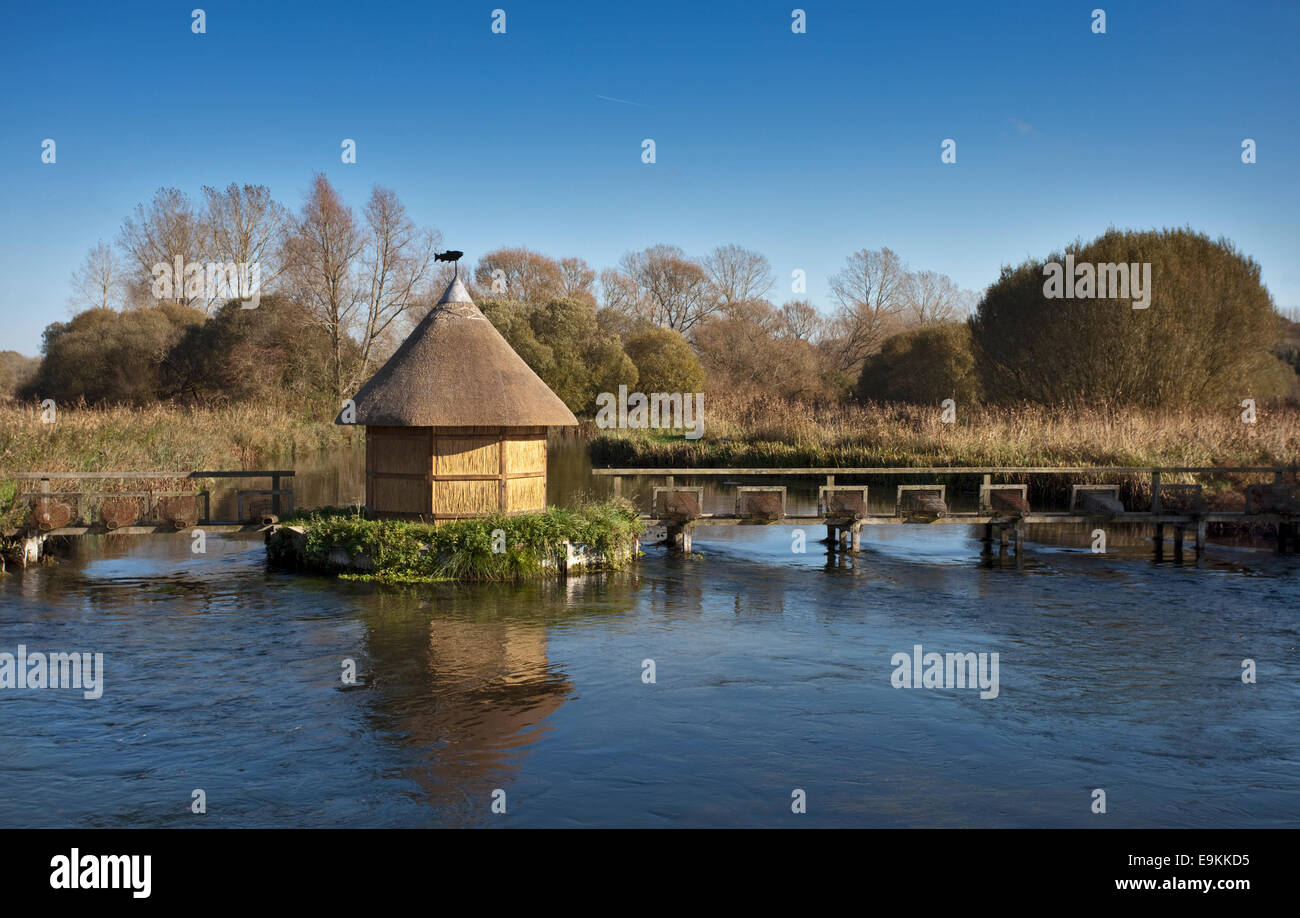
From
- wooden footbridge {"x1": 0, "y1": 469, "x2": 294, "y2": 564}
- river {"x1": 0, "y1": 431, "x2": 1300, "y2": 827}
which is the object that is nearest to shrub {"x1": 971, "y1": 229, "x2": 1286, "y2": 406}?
river {"x1": 0, "y1": 431, "x2": 1300, "y2": 827}

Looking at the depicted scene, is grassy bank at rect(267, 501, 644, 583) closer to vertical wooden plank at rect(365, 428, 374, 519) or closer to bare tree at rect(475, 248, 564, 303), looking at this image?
vertical wooden plank at rect(365, 428, 374, 519)

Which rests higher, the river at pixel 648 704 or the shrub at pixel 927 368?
the shrub at pixel 927 368

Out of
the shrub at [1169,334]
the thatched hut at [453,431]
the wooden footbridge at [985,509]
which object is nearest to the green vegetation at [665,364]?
the shrub at [1169,334]

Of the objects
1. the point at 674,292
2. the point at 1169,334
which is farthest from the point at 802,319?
the point at 1169,334

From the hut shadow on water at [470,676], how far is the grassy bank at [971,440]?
49.3 feet

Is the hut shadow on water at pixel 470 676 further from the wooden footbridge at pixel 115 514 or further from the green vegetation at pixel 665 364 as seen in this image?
the green vegetation at pixel 665 364

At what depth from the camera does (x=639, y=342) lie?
194ft

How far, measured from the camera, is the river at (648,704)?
8.20 m

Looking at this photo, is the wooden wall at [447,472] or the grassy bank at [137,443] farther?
the grassy bank at [137,443]

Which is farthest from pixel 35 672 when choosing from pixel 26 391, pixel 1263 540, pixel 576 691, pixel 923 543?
pixel 26 391

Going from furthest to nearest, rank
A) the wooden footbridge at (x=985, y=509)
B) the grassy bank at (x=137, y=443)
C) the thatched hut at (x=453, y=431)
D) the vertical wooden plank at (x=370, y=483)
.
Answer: the grassy bank at (x=137, y=443) → the wooden footbridge at (x=985, y=509) → the vertical wooden plank at (x=370, y=483) → the thatched hut at (x=453, y=431)

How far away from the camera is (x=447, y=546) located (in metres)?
15.9

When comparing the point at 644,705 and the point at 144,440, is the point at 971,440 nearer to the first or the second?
the point at 644,705
